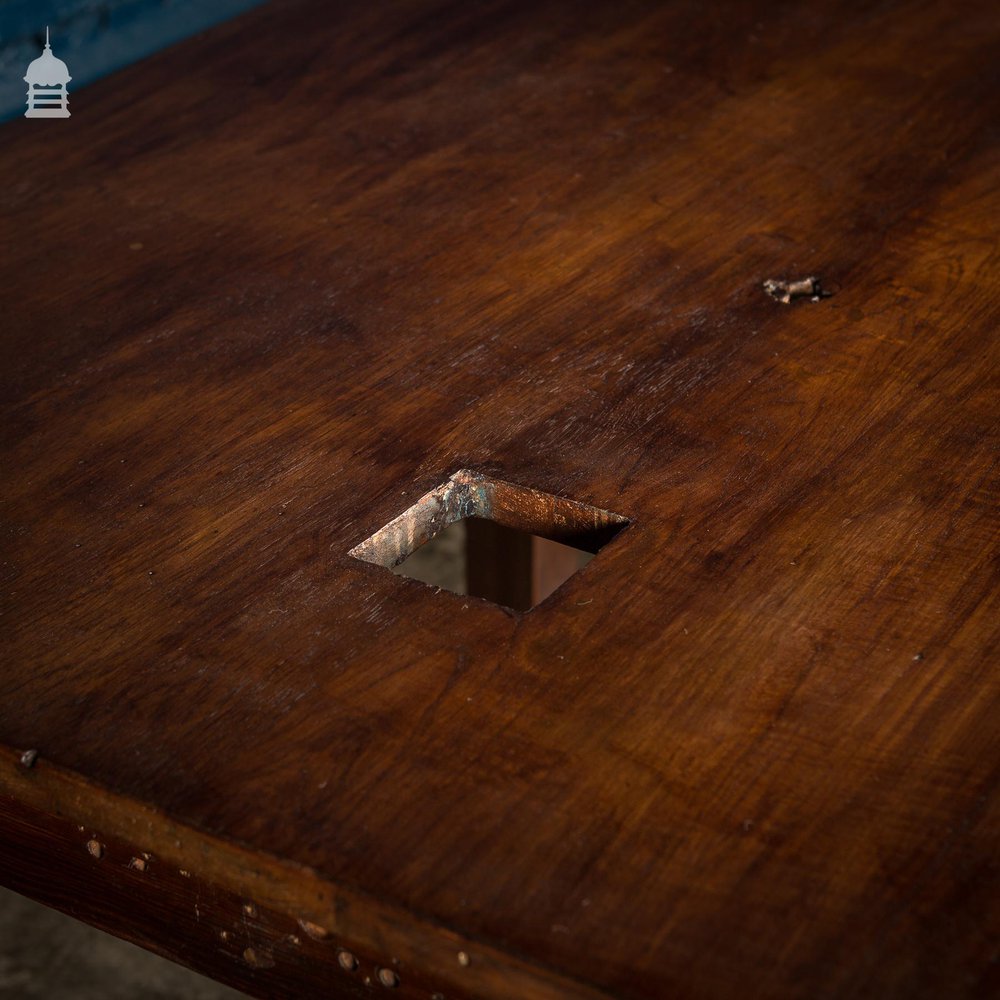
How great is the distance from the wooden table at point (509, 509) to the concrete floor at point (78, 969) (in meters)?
1.09

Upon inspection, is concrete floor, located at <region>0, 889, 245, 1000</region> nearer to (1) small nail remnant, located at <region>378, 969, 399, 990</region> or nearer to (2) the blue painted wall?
(2) the blue painted wall

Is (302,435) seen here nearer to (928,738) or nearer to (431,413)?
(431,413)

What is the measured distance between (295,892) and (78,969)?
1.45 meters

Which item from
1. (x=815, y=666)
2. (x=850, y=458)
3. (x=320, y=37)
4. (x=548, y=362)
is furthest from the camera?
(x=320, y=37)

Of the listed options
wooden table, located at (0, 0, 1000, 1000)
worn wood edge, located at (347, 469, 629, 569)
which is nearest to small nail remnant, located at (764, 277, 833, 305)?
wooden table, located at (0, 0, 1000, 1000)

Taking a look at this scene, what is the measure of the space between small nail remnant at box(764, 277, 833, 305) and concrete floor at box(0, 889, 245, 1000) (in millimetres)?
1217

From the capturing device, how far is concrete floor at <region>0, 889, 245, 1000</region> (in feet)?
6.11

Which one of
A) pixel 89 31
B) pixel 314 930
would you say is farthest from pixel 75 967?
pixel 314 930

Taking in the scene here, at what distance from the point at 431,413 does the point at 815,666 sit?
35cm

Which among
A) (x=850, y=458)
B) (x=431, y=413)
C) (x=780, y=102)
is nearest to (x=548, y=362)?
(x=431, y=413)

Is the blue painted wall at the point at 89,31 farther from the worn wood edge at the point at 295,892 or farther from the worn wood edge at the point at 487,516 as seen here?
the worn wood edge at the point at 295,892

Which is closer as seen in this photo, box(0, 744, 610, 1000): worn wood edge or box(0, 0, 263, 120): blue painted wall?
box(0, 744, 610, 1000): worn wood edge

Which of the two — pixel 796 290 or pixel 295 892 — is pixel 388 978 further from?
pixel 796 290

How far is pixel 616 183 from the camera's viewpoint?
1279 millimetres
